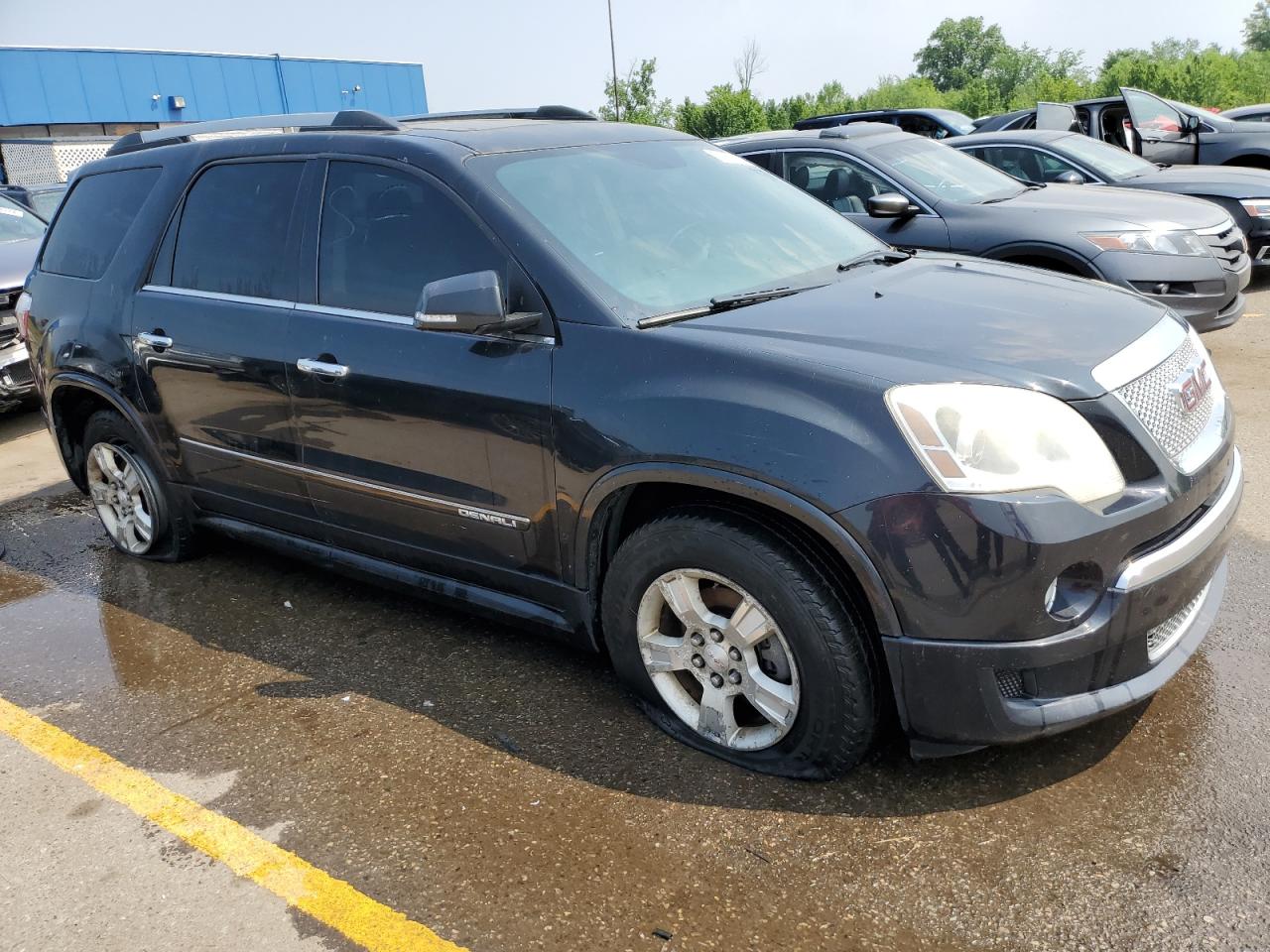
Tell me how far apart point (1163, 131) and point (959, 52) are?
319ft

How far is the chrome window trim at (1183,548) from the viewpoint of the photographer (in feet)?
8.14

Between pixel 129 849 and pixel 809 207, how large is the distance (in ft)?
10.2

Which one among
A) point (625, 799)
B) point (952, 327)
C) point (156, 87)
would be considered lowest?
point (625, 799)

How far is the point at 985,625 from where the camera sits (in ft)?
7.97

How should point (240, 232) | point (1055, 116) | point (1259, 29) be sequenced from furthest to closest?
1. point (1259, 29)
2. point (1055, 116)
3. point (240, 232)

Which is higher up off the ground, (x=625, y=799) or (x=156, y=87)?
(x=156, y=87)

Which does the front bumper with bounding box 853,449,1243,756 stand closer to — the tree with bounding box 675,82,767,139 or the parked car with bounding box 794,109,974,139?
the parked car with bounding box 794,109,974,139

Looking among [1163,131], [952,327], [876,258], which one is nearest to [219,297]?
[876,258]

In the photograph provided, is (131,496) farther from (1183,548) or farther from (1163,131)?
(1163,131)

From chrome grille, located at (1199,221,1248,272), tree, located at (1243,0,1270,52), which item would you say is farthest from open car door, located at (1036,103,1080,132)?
tree, located at (1243,0,1270,52)

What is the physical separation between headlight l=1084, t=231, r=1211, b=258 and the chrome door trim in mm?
4781

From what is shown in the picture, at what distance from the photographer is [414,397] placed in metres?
3.29

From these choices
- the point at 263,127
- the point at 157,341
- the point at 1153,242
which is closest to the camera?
the point at 157,341

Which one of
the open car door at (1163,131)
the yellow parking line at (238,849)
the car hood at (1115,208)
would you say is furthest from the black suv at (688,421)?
the open car door at (1163,131)
